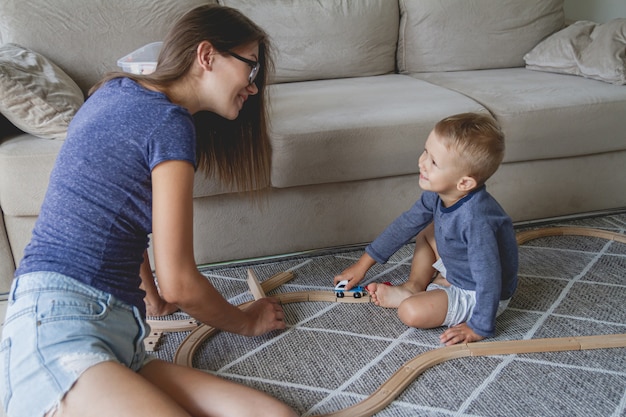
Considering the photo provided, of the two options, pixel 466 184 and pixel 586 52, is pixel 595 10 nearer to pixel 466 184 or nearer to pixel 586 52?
pixel 586 52

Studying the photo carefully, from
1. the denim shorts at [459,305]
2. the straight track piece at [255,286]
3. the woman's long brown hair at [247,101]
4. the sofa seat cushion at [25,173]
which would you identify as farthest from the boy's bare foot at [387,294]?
the sofa seat cushion at [25,173]

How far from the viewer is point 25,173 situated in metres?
1.65

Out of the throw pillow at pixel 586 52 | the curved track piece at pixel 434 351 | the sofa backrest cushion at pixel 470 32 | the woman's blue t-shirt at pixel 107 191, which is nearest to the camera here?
the woman's blue t-shirt at pixel 107 191

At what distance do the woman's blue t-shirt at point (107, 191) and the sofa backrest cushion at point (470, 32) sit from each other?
1.68 m

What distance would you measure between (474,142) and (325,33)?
45.7 inches

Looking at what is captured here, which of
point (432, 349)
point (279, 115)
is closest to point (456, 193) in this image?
point (432, 349)

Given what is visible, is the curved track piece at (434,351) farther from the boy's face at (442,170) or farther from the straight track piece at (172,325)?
the boy's face at (442,170)

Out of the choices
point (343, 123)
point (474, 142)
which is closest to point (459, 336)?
point (474, 142)

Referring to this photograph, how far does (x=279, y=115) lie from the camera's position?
75.5 inches

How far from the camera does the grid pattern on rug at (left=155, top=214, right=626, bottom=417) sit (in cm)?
132

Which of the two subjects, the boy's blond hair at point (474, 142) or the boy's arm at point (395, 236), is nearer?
the boy's blond hair at point (474, 142)

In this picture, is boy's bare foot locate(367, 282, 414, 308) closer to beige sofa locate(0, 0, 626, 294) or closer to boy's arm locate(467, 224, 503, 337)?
boy's arm locate(467, 224, 503, 337)

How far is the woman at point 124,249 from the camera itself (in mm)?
986

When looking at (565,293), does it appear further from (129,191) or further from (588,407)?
(129,191)
